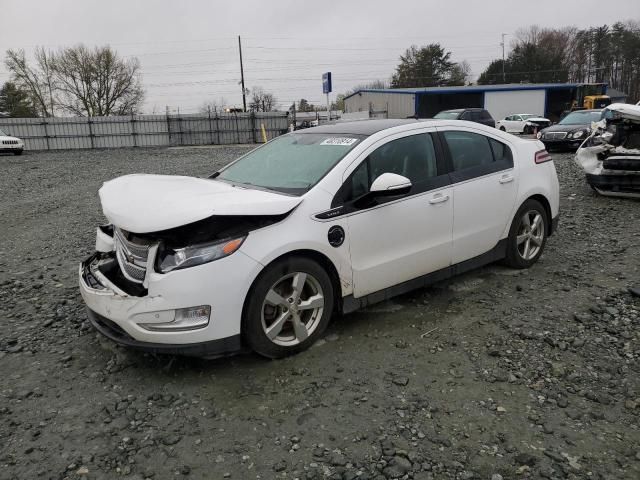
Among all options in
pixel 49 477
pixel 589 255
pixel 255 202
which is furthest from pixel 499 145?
pixel 49 477

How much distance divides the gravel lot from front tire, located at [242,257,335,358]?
0.47 ft

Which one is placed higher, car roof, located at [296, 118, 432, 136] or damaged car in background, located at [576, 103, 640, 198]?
car roof, located at [296, 118, 432, 136]

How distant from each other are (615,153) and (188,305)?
26.3 ft

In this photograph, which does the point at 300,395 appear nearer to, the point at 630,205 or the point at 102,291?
the point at 102,291

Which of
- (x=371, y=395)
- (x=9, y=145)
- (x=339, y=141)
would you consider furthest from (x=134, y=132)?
(x=371, y=395)

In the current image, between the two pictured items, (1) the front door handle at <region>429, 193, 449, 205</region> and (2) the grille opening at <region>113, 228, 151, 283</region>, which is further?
(1) the front door handle at <region>429, 193, 449, 205</region>

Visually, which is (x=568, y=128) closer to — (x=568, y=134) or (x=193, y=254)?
(x=568, y=134)

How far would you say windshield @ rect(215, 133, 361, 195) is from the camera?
3.86 m

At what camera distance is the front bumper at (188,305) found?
306 cm

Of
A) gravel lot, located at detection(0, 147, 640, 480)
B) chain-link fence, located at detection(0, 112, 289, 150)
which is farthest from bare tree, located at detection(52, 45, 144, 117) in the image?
gravel lot, located at detection(0, 147, 640, 480)

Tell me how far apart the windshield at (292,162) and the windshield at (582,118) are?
16.1 metres

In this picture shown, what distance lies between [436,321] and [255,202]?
1787 millimetres

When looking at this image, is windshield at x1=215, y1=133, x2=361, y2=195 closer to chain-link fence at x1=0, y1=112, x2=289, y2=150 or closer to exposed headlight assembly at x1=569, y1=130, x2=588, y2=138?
exposed headlight assembly at x1=569, y1=130, x2=588, y2=138

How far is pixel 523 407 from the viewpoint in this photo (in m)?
2.95
